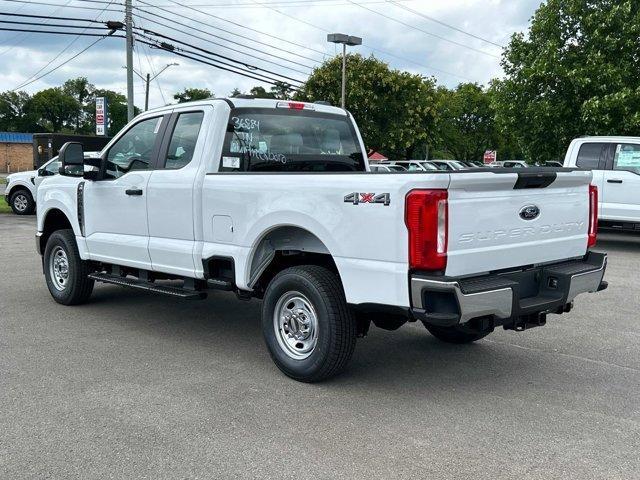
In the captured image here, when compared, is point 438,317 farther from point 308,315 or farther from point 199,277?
point 199,277

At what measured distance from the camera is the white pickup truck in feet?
13.4

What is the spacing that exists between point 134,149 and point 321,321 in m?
2.98

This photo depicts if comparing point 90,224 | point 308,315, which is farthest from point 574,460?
point 90,224

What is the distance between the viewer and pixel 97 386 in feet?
15.4

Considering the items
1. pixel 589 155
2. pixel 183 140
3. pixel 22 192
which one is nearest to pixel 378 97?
pixel 22 192

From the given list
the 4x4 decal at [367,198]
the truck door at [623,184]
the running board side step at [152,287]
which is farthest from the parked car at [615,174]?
the 4x4 decal at [367,198]

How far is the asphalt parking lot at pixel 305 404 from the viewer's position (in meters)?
3.56

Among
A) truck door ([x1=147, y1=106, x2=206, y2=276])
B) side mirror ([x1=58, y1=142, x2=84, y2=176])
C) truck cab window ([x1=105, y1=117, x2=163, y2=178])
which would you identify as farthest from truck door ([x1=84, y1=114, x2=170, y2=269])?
side mirror ([x1=58, y1=142, x2=84, y2=176])

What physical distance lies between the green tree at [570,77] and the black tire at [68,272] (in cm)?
1608

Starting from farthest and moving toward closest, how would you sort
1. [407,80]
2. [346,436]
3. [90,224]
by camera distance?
[407,80], [90,224], [346,436]

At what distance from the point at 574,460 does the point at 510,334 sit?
2780 millimetres

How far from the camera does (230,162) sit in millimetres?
5590

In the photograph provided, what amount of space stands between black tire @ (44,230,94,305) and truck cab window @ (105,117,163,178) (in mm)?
1102

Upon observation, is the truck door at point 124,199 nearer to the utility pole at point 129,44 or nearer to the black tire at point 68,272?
the black tire at point 68,272
